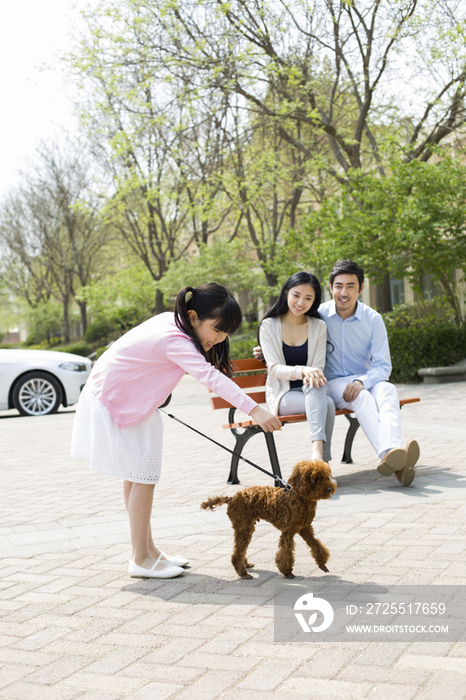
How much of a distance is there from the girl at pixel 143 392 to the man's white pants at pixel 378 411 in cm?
204

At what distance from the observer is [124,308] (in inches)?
1235

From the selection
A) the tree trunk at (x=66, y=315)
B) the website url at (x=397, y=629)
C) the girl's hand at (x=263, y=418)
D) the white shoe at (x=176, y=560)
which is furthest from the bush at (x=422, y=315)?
the tree trunk at (x=66, y=315)

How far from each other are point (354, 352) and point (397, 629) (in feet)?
11.5

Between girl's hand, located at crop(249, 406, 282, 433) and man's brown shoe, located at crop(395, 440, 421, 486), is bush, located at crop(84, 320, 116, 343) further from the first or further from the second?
girl's hand, located at crop(249, 406, 282, 433)

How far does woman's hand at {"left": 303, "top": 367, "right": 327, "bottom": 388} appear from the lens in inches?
207

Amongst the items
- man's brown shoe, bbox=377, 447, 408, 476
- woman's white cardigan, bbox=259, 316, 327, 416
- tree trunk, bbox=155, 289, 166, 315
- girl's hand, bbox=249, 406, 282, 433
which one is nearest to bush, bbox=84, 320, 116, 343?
tree trunk, bbox=155, 289, 166, 315

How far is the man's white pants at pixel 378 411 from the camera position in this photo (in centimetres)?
524

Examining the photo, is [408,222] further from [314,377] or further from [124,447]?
[124,447]

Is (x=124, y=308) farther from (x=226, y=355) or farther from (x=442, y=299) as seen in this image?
(x=226, y=355)

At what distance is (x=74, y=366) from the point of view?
479 inches

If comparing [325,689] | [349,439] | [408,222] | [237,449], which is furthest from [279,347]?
[408,222]

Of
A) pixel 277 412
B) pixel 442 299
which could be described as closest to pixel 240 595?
pixel 277 412

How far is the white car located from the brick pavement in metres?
5.42

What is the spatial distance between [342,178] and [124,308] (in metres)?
16.6
